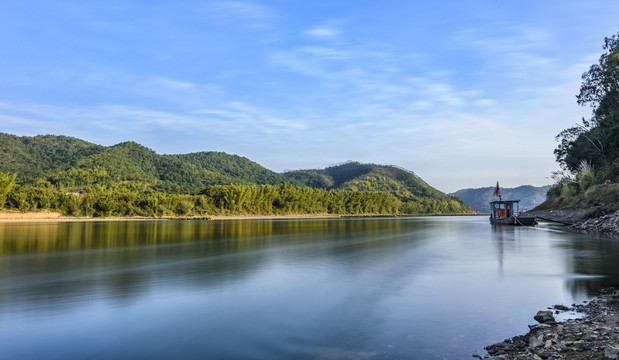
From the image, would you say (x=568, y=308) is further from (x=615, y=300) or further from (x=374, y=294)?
(x=374, y=294)

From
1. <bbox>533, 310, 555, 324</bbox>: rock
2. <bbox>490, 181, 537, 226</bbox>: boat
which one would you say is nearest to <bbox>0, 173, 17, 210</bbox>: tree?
<bbox>490, 181, 537, 226</bbox>: boat

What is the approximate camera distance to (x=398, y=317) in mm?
9289

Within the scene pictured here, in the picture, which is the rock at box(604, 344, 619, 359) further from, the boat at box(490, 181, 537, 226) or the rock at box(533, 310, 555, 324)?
the boat at box(490, 181, 537, 226)

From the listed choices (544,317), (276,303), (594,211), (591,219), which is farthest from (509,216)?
(276,303)

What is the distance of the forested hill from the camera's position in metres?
127

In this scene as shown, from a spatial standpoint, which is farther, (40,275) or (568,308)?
(40,275)

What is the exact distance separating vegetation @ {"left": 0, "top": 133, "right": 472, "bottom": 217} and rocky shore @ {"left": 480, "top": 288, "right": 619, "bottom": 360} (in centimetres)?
8312

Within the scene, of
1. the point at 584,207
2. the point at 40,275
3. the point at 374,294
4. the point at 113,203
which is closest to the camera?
the point at 374,294

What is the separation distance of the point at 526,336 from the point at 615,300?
4156 mm

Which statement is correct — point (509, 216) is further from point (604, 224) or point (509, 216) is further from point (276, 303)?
point (276, 303)

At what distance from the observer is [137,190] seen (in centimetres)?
12031

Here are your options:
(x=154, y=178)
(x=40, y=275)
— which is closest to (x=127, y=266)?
(x=40, y=275)

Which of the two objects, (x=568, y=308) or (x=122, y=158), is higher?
(x=122, y=158)

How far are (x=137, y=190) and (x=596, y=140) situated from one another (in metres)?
109
